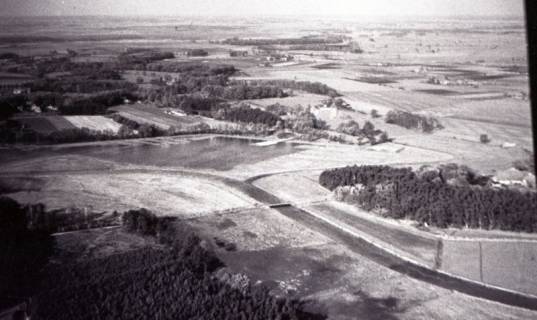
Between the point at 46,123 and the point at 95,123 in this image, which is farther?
the point at 95,123

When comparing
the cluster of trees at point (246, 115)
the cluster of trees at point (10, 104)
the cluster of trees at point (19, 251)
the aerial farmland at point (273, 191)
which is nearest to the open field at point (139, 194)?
the aerial farmland at point (273, 191)

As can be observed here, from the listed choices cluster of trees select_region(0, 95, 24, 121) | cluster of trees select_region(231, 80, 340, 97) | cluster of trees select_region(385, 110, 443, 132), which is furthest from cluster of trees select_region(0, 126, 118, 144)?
cluster of trees select_region(231, 80, 340, 97)

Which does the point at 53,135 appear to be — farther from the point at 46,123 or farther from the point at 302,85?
the point at 302,85

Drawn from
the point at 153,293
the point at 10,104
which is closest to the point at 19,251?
the point at 153,293

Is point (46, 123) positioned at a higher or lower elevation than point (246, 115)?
higher

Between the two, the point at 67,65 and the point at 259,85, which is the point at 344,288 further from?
the point at 67,65

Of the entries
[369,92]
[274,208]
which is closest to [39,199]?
[274,208]

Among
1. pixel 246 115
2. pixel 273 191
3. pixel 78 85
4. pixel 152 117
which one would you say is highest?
pixel 78 85

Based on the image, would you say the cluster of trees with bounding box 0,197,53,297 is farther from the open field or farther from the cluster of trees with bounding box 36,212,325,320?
the open field
